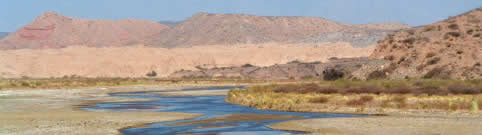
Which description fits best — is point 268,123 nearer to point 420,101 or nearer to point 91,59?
point 420,101

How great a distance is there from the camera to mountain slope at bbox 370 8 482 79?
55156 mm

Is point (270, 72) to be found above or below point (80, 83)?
above

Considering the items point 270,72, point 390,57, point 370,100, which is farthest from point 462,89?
point 270,72

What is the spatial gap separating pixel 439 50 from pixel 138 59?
118 metres

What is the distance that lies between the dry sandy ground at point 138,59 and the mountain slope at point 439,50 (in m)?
88.1

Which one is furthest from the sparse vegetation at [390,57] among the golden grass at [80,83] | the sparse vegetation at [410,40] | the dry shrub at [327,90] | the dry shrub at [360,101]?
the golden grass at [80,83]

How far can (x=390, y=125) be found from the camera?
83.4ft

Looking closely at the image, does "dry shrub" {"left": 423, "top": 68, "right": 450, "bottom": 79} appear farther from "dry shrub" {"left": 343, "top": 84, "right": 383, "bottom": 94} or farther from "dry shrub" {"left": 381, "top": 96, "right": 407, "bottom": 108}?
"dry shrub" {"left": 381, "top": 96, "right": 407, "bottom": 108}

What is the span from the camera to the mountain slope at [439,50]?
5516 cm

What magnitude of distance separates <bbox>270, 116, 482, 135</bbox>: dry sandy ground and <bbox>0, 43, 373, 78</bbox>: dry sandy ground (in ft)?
420

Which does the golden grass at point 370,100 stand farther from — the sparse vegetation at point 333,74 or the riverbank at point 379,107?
the sparse vegetation at point 333,74

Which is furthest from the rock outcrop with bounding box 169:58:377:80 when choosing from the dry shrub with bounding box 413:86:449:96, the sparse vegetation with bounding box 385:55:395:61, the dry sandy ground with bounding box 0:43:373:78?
the dry shrub with bounding box 413:86:449:96

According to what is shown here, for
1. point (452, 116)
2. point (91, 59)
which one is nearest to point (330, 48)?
point (91, 59)

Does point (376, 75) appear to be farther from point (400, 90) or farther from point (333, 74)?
point (400, 90)
